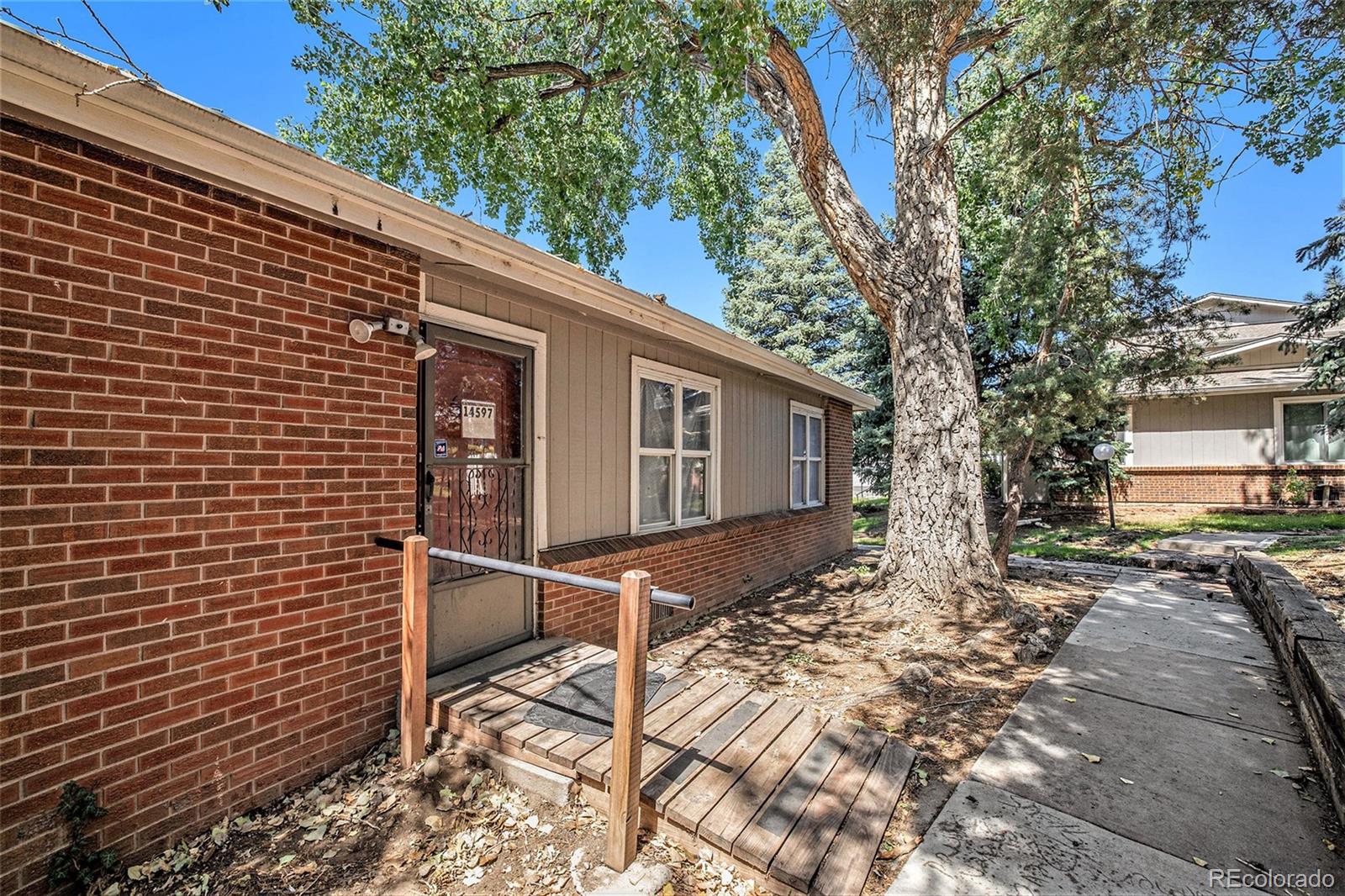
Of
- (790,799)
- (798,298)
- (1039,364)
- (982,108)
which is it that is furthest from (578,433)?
(798,298)

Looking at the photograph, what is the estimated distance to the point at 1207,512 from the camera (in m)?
13.1

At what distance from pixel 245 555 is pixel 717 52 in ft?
15.9

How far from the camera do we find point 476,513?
12.3 feet

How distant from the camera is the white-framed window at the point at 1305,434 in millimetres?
12336

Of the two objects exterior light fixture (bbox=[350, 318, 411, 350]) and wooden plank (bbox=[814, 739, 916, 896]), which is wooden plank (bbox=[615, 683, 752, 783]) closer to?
wooden plank (bbox=[814, 739, 916, 896])

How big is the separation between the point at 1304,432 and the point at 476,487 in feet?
59.1

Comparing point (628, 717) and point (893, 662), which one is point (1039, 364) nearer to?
point (893, 662)

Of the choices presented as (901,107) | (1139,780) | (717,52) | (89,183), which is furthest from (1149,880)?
(901,107)

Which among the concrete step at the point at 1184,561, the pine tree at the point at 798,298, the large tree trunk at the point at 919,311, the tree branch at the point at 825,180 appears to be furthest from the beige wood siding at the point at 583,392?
the pine tree at the point at 798,298

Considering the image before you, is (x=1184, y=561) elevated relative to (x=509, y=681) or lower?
lower

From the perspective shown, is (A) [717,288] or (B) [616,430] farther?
(A) [717,288]

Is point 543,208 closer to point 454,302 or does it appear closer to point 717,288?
point 454,302

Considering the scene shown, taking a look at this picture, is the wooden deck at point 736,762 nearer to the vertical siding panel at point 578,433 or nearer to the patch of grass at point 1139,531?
the vertical siding panel at point 578,433

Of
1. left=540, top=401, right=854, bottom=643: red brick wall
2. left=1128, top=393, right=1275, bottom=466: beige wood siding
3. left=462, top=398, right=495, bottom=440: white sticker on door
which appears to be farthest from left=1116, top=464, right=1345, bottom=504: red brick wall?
left=462, top=398, right=495, bottom=440: white sticker on door
